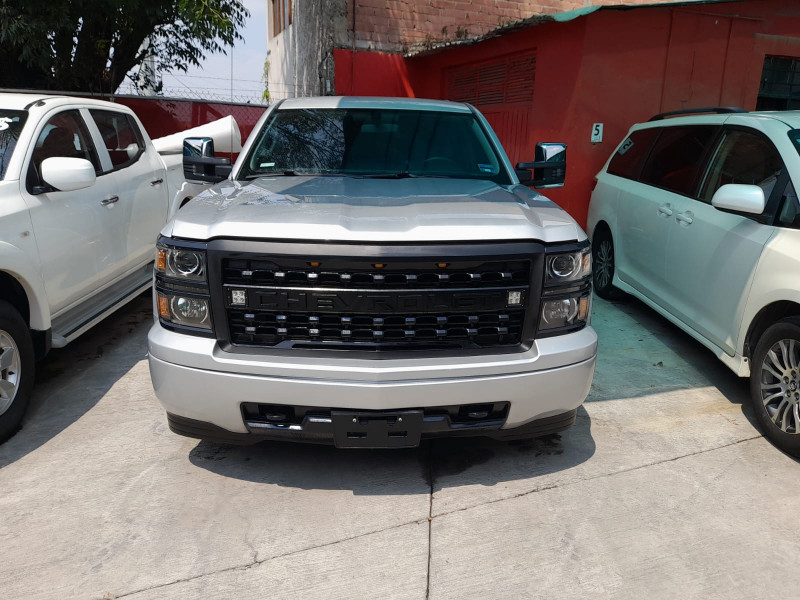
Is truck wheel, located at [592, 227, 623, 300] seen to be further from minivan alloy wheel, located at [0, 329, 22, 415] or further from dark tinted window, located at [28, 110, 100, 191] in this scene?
minivan alloy wheel, located at [0, 329, 22, 415]

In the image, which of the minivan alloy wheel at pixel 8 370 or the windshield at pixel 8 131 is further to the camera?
the windshield at pixel 8 131

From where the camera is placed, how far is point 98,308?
15.1ft

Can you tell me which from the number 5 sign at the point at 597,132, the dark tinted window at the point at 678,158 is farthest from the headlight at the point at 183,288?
the number 5 sign at the point at 597,132

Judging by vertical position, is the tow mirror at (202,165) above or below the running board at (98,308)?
above

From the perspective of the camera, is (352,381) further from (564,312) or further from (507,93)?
(507,93)

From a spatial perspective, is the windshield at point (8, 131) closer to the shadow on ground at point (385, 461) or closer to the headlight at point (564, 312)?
the shadow on ground at point (385, 461)

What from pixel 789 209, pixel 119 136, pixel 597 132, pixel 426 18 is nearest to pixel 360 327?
pixel 789 209

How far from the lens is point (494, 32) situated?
9102mm

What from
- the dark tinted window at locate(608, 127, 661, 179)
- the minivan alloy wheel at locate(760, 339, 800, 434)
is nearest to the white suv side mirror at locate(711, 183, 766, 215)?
the minivan alloy wheel at locate(760, 339, 800, 434)

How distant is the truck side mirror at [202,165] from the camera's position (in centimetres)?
412

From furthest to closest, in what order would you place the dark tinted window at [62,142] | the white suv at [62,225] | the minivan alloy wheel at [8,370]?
the dark tinted window at [62,142]
the white suv at [62,225]
the minivan alloy wheel at [8,370]

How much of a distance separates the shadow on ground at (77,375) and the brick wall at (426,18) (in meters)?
7.89

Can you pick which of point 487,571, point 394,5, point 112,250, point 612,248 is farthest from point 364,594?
point 394,5

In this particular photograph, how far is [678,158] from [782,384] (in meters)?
2.26
